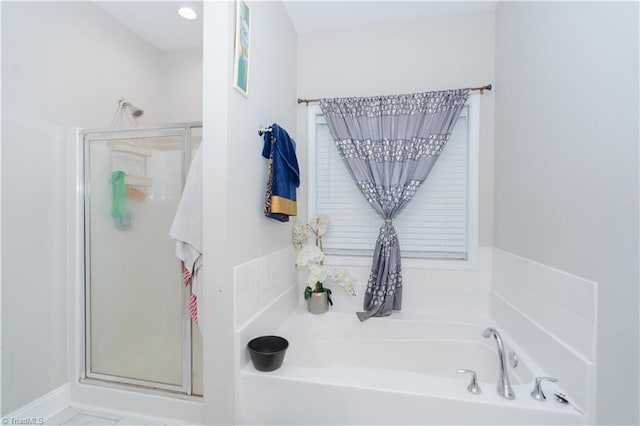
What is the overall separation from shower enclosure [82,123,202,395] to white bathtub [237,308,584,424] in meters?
0.75

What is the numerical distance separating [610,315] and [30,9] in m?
3.07

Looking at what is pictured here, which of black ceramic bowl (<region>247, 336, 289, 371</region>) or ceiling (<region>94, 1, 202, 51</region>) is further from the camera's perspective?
ceiling (<region>94, 1, 202, 51</region>)

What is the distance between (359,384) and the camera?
1310 mm

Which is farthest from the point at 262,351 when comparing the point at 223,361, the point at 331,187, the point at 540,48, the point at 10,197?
the point at 540,48

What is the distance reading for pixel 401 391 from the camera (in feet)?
4.13

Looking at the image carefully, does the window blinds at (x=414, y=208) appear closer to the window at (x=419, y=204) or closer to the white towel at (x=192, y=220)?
the window at (x=419, y=204)

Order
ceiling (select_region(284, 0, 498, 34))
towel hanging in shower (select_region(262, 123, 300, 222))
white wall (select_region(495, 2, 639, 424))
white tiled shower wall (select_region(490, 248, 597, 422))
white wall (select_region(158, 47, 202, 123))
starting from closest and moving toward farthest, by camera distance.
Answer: white wall (select_region(495, 2, 639, 424)) → white tiled shower wall (select_region(490, 248, 597, 422)) → towel hanging in shower (select_region(262, 123, 300, 222)) → ceiling (select_region(284, 0, 498, 34)) → white wall (select_region(158, 47, 202, 123))

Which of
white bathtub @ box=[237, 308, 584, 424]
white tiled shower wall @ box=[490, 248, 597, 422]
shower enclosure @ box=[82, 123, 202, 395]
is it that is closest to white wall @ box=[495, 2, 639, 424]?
white tiled shower wall @ box=[490, 248, 597, 422]

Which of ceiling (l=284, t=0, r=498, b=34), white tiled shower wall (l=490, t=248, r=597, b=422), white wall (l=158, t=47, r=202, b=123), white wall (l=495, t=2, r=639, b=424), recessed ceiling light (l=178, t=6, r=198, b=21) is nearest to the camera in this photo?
white wall (l=495, t=2, r=639, b=424)

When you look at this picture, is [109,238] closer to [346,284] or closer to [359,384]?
[346,284]

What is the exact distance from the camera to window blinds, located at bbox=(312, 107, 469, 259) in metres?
2.12

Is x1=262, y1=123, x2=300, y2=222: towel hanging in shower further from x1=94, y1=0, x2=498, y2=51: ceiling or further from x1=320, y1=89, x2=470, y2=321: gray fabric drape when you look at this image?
x1=94, y1=0, x2=498, y2=51: ceiling

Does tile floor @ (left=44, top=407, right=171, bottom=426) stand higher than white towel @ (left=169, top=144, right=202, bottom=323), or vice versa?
white towel @ (left=169, top=144, right=202, bottom=323)

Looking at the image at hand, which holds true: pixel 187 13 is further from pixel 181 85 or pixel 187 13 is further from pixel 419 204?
pixel 419 204
